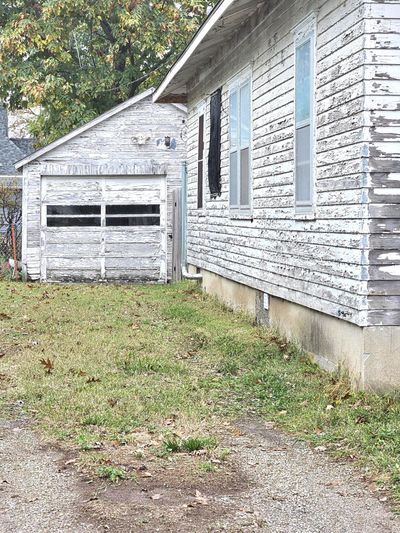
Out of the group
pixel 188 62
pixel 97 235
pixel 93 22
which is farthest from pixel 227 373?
pixel 93 22

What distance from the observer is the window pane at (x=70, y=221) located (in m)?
21.3

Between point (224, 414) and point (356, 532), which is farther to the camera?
point (224, 414)

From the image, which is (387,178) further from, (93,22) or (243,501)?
(93,22)

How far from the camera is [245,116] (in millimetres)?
12703

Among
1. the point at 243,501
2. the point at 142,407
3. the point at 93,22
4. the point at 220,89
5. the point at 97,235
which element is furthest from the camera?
the point at 93,22

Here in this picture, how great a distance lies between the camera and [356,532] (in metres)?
4.78

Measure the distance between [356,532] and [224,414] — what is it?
111 inches

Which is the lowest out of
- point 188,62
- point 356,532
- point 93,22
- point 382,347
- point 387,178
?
point 356,532

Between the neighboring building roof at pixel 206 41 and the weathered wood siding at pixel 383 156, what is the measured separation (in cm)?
316

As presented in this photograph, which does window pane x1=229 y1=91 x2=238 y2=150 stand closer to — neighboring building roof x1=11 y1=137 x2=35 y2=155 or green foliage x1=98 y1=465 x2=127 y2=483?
green foliage x1=98 y1=465 x2=127 y2=483

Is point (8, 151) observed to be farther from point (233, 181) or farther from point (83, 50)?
point (233, 181)

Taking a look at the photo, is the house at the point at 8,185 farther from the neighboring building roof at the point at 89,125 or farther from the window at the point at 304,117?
the window at the point at 304,117

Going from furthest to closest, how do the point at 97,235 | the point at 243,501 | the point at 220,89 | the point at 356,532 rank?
the point at 97,235, the point at 220,89, the point at 243,501, the point at 356,532

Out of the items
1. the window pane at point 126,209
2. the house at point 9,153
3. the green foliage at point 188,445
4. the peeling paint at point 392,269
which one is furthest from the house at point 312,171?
the house at point 9,153
